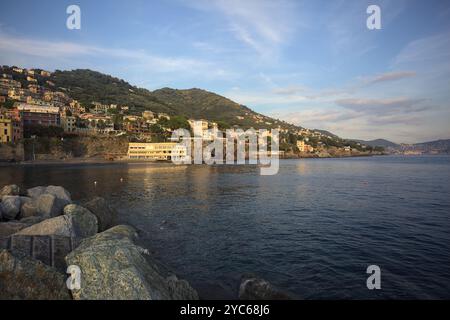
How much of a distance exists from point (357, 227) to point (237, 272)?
1144 cm

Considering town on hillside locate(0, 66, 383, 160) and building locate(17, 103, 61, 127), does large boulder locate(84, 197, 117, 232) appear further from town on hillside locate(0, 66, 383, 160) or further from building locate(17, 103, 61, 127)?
building locate(17, 103, 61, 127)

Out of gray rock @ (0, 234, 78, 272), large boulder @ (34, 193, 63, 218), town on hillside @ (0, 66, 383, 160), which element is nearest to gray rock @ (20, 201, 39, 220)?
large boulder @ (34, 193, 63, 218)

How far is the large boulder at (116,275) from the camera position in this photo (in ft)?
23.6

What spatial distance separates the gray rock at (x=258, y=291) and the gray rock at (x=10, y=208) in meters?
13.4

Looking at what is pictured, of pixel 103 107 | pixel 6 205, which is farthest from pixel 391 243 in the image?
pixel 103 107

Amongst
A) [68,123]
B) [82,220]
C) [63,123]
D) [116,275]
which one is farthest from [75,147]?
[116,275]

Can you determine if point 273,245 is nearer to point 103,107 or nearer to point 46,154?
point 46,154

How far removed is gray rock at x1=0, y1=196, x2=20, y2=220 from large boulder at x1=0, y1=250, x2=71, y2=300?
A: 11054 mm

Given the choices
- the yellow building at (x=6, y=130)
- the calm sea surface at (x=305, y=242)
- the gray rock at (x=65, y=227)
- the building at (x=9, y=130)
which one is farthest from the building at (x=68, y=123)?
the gray rock at (x=65, y=227)

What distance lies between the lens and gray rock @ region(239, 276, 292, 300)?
9.89 metres

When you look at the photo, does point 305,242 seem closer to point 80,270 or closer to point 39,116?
point 80,270

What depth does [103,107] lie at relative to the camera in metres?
191

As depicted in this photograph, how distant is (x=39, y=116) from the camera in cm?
11844

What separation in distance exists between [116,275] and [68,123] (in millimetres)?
138932
